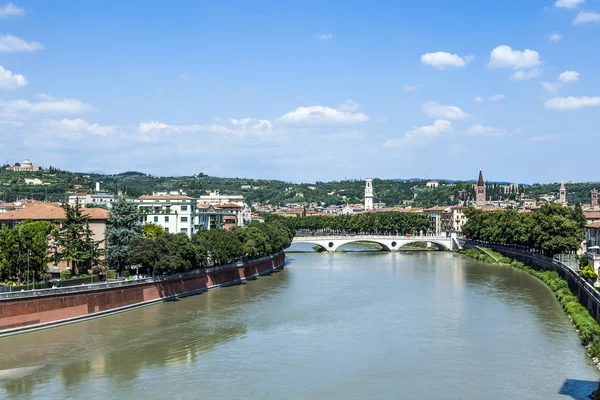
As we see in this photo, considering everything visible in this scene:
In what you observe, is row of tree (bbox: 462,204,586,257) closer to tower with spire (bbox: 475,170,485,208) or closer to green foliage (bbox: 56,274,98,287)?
green foliage (bbox: 56,274,98,287)

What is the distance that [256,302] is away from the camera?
49219mm

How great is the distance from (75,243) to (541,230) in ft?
139

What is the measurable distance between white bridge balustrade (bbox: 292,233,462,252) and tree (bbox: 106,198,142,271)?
49.6 m

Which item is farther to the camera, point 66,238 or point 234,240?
point 234,240

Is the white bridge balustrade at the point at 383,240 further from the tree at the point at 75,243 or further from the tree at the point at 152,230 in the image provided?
the tree at the point at 75,243

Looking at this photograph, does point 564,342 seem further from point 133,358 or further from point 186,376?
point 133,358

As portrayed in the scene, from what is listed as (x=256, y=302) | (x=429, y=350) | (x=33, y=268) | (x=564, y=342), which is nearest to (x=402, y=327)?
(x=429, y=350)

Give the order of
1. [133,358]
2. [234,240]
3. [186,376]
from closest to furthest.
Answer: [186,376] → [133,358] → [234,240]

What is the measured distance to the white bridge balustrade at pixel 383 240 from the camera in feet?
340

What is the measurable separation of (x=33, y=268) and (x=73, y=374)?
49.9ft

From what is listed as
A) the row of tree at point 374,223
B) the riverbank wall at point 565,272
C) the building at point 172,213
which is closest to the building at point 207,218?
the building at point 172,213

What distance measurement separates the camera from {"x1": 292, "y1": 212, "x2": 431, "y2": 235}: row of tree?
132 meters

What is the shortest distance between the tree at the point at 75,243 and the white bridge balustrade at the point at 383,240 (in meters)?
54.1

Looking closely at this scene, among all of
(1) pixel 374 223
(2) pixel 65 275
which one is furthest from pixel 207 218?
(1) pixel 374 223
